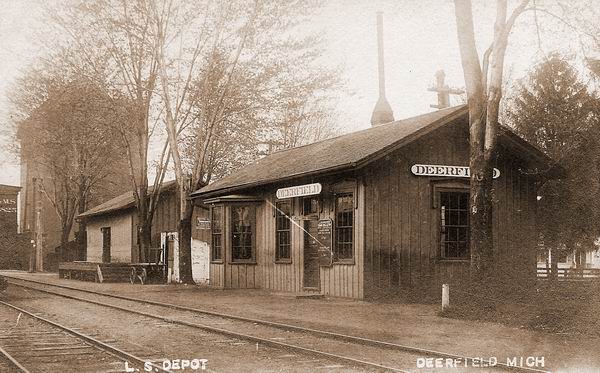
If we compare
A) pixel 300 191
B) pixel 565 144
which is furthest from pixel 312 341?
pixel 565 144

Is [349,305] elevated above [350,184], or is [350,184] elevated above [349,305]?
[350,184]

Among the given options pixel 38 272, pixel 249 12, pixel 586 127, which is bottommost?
pixel 38 272

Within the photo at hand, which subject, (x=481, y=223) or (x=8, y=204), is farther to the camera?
(x=8, y=204)

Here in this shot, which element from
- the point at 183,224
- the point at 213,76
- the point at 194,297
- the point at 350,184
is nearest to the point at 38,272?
the point at 183,224

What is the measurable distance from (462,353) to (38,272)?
35461mm

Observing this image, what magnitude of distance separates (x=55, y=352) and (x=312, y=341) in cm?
339

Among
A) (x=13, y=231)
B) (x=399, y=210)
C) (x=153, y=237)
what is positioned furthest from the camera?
(x=13, y=231)

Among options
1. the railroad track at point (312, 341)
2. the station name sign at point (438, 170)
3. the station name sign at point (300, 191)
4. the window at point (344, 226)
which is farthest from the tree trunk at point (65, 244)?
the station name sign at point (438, 170)

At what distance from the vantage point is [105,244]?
36344 millimetres

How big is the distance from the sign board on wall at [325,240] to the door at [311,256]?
1.72ft

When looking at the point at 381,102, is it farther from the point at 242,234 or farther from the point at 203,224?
the point at 242,234

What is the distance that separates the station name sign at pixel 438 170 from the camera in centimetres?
1702

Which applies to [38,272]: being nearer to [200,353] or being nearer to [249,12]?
[249,12]

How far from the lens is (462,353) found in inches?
342
